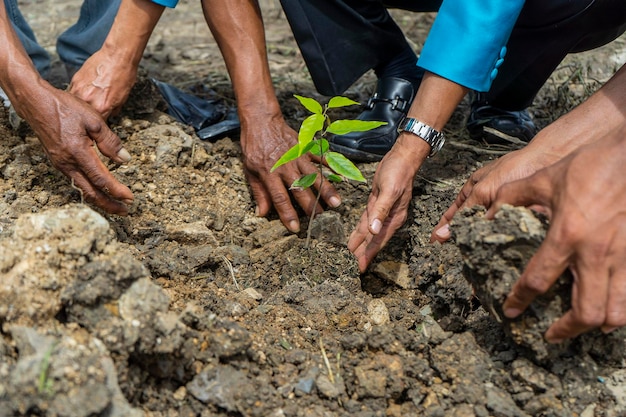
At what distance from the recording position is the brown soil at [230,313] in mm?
1340

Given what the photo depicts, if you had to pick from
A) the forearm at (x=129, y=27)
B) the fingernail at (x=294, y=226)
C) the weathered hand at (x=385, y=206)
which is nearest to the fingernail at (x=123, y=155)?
the forearm at (x=129, y=27)

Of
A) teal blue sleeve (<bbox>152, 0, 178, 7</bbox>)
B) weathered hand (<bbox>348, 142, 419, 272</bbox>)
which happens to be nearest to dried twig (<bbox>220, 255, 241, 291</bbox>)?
weathered hand (<bbox>348, 142, 419, 272</bbox>)

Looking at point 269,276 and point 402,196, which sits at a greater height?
point 402,196

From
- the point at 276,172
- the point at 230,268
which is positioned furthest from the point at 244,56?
the point at 230,268

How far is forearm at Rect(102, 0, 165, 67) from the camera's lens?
234 centimetres

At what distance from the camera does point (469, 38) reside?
79.8 inches

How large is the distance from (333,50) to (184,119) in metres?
0.75

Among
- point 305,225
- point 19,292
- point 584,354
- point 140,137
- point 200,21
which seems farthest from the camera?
point 200,21

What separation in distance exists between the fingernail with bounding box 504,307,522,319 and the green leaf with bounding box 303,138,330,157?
737mm

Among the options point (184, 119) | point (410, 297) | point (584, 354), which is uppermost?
point (584, 354)

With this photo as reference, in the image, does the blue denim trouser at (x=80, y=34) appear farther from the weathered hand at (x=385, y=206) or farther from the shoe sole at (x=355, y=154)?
the weathered hand at (x=385, y=206)

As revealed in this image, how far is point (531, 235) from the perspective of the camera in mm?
1417

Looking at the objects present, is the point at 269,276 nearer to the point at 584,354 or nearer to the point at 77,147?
the point at 77,147

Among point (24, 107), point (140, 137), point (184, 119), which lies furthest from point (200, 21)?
point (24, 107)
